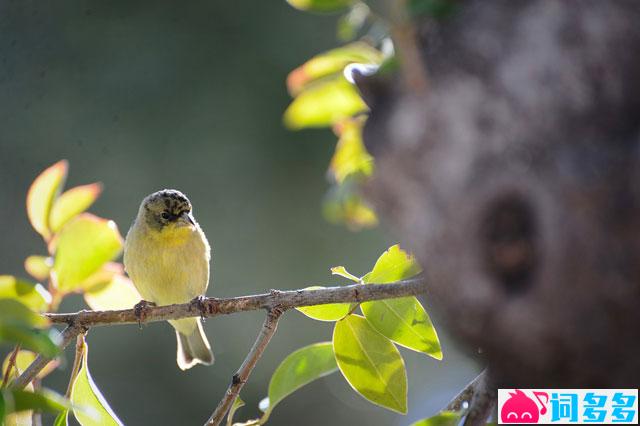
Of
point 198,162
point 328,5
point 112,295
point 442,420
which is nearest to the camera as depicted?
point 328,5

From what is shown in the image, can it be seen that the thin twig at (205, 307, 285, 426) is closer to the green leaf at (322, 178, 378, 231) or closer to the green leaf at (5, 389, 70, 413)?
the green leaf at (322, 178, 378, 231)

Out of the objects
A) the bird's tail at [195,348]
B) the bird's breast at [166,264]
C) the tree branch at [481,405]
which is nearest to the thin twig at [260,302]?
the tree branch at [481,405]

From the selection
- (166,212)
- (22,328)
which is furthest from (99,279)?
(166,212)

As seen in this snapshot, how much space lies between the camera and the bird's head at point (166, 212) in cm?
353

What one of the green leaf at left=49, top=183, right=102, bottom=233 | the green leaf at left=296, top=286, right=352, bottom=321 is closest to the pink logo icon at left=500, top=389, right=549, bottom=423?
the green leaf at left=296, top=286, right=352, bottom=321

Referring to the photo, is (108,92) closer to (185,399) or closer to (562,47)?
(185,399)

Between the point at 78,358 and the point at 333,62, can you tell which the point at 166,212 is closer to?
the point at 78,358

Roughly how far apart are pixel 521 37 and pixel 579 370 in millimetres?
435

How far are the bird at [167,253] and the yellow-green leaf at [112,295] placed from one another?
136 centimetres

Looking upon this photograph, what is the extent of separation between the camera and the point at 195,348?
3.78 metres

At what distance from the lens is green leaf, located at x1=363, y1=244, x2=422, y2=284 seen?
1.90m

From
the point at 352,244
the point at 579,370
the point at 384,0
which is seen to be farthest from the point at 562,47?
the point at 352,244

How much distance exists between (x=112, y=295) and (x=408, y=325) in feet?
2.45

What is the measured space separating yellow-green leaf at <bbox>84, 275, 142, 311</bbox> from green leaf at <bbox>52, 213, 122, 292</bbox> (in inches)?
5.0
